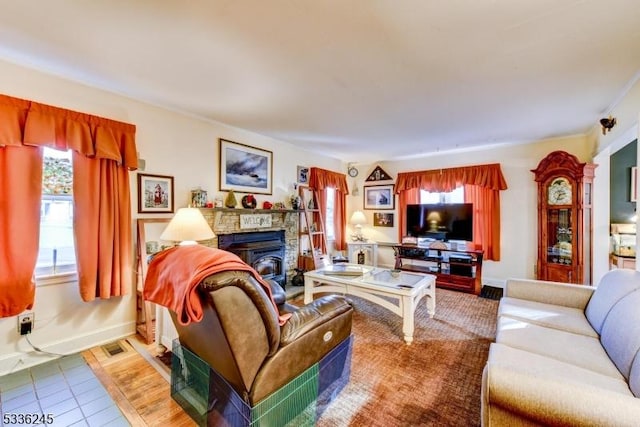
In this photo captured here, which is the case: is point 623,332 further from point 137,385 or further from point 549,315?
point 137,385

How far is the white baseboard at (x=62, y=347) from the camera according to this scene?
2.10m

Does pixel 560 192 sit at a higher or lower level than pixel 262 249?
higher

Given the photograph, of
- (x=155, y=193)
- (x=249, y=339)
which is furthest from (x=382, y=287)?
(x=155, y=193)

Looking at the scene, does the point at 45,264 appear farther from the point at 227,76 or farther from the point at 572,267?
the point at 572,267

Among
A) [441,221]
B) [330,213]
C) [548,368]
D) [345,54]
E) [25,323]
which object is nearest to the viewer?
[548,368]

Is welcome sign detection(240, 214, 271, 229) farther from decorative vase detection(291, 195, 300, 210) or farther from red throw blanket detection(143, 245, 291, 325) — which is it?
red throw blanket detection(143, 245, 291, 325)

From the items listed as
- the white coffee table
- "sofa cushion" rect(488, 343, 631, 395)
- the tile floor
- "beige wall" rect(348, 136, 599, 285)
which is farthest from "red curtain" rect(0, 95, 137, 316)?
"beige wall" rect(348, 136, 599, 285)

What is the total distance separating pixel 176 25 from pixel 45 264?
225 cm

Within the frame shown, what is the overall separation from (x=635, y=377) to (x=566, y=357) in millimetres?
317

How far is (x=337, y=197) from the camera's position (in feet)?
18.5

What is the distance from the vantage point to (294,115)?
3184 millimetres

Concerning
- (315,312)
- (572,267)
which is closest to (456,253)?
(572,267)

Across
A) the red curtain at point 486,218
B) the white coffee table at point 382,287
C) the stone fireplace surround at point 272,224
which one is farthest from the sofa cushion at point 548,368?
the red curtain at point 486,218

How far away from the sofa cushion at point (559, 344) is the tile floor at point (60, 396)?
246cm
